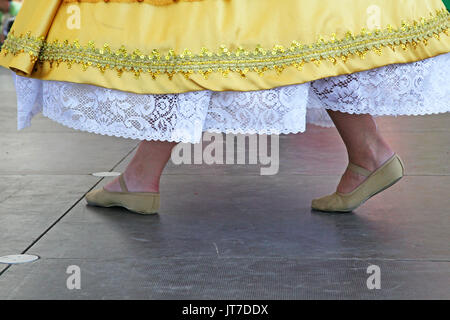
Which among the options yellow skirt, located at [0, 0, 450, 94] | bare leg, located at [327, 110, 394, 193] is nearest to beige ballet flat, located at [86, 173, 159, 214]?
yellow skirt, located at [0, 0, 450, 94]

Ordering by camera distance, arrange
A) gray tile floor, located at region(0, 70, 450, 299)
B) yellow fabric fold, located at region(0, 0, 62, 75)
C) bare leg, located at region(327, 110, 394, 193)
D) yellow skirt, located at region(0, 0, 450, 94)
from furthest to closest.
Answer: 1. bare leg, located at region(327, 110, 394, 193)
2. yellow fabric fold, located at region(0, 0, 62, 75)
3. yellow skirt, located at region(0, 0, 450, 94)
4. gray tile floor, located at region(0, 70, 450, 299)

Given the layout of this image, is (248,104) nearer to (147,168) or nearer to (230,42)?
(230,42)

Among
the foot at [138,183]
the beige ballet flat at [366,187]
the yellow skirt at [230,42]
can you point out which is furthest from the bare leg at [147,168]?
the beige ballet flat at [366,187]

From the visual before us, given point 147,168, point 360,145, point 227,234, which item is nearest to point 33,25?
point 147,168

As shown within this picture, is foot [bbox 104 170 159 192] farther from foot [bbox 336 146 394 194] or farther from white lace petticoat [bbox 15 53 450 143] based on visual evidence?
foot [bbox 336 146 394 194]

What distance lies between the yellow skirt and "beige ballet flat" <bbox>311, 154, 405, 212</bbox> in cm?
45

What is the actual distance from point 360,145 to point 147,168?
26.9 inches

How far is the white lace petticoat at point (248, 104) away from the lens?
2283mm

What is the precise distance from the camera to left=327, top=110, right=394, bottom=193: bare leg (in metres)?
2.60

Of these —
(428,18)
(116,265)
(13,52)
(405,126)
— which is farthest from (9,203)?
(405,126)

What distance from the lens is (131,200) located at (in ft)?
8.89

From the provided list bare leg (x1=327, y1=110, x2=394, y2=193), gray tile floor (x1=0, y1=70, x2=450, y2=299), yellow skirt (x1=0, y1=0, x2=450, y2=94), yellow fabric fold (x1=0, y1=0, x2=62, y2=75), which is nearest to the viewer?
gray tile floor (x1=0, y1=70, x2=450, y2=299)

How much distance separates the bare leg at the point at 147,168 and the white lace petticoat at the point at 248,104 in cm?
28
